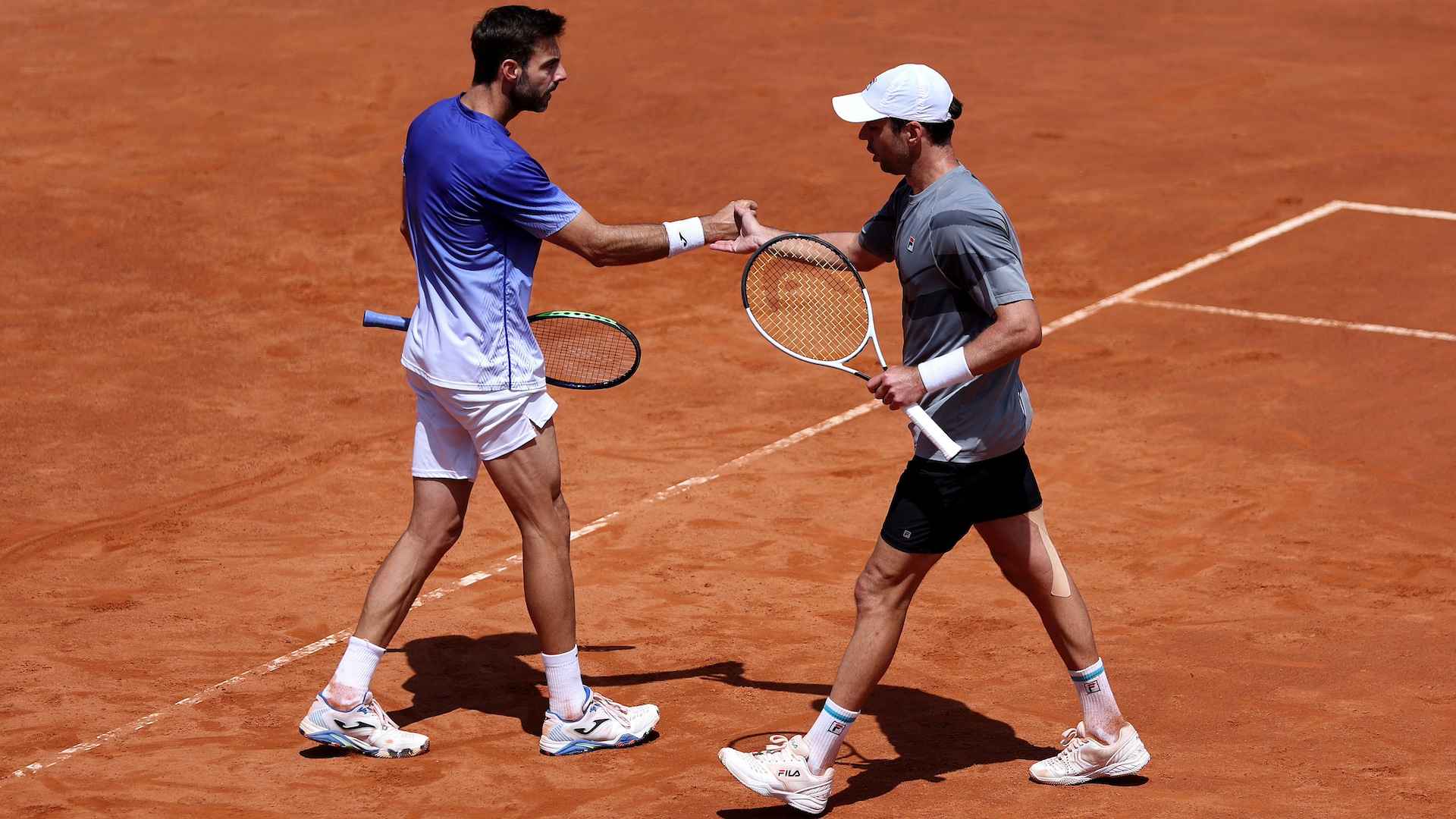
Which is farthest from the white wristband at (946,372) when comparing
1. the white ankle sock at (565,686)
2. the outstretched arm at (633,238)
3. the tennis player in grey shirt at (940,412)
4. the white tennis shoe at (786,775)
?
the white ankle sock at (565,686)

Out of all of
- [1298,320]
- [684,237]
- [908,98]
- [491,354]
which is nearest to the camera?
[908,98]

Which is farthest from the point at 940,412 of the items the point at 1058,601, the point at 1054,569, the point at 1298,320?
the point at 1298,320

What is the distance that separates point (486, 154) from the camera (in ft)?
19.7

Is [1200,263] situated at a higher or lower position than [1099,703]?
lower

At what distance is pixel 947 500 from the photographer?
5.85 metres

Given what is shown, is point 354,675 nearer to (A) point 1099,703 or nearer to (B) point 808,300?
(B) point 808,300

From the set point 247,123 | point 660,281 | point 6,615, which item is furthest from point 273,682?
point 247,123

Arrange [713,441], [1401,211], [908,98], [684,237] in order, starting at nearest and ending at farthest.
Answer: [908,98] < [684,237] < [713,441] < [1401,211]

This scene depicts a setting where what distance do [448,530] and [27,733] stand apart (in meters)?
1.66

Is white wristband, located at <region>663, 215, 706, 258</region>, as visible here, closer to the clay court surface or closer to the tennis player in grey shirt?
the tennis player in grey shirt

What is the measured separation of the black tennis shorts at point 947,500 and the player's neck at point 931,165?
905mm

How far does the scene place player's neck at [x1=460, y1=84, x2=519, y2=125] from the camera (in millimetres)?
6188

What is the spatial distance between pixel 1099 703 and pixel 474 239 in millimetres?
2588

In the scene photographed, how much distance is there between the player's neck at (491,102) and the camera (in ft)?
20.3
